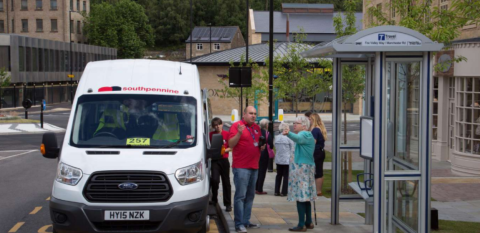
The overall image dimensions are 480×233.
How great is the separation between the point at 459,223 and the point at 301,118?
3.91 meters

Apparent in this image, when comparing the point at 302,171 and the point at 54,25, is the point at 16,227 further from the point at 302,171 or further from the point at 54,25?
the point at 54,25

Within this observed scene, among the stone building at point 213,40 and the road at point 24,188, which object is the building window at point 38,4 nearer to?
the stone building at point 213,40

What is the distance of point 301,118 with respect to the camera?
946 cm

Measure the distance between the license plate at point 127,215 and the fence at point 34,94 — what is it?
47914 mm

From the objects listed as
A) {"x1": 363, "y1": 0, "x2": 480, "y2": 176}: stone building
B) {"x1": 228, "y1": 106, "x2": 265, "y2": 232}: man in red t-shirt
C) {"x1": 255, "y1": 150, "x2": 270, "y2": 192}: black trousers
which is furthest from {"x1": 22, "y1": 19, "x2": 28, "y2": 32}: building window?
{"x1": 228, "y1": 106, "x2": 265, "y2": 232}: man in red t-shirt

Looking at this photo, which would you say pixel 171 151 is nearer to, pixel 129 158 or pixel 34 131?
pixel 129 158

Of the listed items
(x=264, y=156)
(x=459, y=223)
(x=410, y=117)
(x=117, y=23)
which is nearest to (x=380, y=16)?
(x=264, y=156)

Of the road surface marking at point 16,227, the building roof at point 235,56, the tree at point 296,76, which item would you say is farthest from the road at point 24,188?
the building roof at point 235,56

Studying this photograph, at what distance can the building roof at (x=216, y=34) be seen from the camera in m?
100

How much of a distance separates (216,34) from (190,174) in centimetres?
9475

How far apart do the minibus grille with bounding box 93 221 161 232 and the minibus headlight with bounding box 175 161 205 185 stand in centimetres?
65

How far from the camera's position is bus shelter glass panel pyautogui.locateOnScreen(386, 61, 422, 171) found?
324 inches

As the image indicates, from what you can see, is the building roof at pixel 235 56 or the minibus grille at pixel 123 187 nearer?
the minibus grille at pixel 123 187

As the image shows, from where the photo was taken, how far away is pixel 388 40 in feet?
25.8
